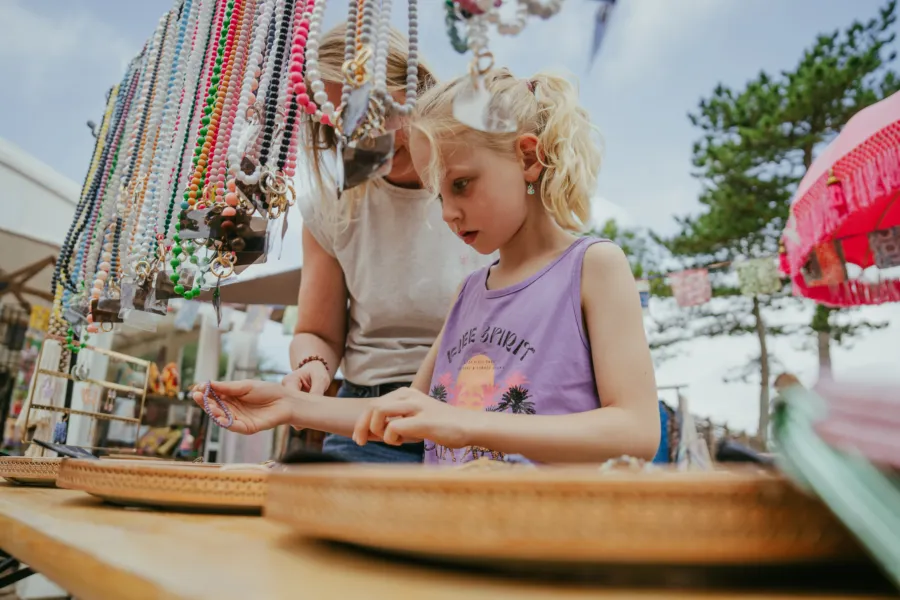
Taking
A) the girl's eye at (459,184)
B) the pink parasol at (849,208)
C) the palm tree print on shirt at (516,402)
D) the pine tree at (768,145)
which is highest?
the pine tree at (768,145)

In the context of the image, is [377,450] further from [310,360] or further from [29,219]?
[29,219]

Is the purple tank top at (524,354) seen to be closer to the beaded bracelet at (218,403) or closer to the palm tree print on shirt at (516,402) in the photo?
the palm tree print on shirt at (516,402)

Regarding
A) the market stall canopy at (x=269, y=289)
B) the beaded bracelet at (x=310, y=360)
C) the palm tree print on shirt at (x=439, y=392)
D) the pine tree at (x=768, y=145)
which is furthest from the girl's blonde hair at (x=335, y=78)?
the pine tree at (x=768, y=145)

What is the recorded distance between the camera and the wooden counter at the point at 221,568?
255 mm

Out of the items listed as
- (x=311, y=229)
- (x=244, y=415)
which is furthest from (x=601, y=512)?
(x=311, y=229)

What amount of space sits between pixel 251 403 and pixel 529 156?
0.60 meters

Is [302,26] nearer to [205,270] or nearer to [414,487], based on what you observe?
[205,270]

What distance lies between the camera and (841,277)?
3.23 meters

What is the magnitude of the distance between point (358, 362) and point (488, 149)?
58 centimetres

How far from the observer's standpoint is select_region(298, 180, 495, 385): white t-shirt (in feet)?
4.23

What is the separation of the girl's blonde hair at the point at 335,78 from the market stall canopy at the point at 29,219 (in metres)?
3.35

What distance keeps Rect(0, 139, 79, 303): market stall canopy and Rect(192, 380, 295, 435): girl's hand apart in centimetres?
366

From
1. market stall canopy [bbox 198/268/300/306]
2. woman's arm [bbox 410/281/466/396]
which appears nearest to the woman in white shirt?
woman's arm [bbox 410/281/466/396]

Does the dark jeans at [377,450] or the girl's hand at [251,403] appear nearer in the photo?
the girl's hand at [251,403]
